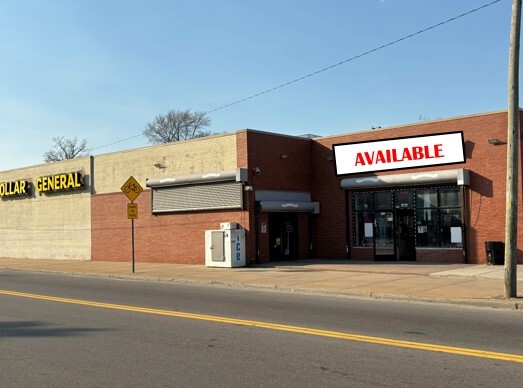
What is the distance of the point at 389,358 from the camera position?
22.8 feet

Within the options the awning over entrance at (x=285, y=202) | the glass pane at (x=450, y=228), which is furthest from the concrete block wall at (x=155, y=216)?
the glass pane at (x=450, y=228)

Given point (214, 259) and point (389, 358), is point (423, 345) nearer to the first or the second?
point (389, 358)

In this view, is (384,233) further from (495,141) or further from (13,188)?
(13,188)

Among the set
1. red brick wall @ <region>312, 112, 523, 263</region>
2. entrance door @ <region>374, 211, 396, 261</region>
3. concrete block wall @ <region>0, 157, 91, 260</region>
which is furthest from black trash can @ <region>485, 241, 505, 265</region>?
concrete block wall @ <region>0, 157, 91, 260</region>

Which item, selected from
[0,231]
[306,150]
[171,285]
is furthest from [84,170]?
[171,285]

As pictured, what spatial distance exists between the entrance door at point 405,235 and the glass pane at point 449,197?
4.81 ft

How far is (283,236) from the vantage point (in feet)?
84.0

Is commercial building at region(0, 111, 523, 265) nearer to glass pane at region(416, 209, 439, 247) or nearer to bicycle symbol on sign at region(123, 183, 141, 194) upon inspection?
glass pane at region(416, 209, 439, 247)

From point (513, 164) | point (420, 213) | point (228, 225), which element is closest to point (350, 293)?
point (513, 164)

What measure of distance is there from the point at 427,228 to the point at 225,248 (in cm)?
865

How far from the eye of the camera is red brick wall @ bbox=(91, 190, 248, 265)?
2555cm

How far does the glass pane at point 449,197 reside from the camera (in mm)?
22198

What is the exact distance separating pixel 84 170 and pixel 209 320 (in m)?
24.1

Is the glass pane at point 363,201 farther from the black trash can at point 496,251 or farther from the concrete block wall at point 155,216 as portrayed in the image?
the black trash can at point 496,251
